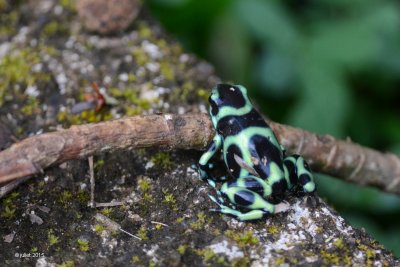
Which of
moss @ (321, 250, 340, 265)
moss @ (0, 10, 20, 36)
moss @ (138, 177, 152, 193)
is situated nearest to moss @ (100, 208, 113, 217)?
moss @ (138, 177, 152, 193)

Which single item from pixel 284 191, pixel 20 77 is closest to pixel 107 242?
pixel 284 191

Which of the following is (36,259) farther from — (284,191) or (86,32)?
(86,32)

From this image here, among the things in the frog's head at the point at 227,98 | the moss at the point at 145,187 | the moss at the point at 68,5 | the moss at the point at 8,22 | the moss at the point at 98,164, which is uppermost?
the frog's head at the point at 227,98

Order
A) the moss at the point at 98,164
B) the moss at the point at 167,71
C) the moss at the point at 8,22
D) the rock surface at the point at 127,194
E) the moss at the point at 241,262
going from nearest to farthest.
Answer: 1. the moss at the point at 241,262
2. the rock surface at the point at 127,194
3. the moss at the point at 98,164
4. the moss at the point at 167,71
5. the moss at the point at 8,22

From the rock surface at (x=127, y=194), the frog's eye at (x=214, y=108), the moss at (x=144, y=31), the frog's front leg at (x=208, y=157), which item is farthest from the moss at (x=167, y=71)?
the frog's front leg at (x=208, y=157)

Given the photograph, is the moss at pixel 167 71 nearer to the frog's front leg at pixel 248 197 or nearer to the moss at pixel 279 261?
the frog's front leg at pixel 248 197

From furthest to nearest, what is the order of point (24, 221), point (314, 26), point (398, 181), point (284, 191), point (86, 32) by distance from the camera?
point (314, 26) < point (86, 32) < point (398, 181) < point (284, 191) < point (24, 221)
